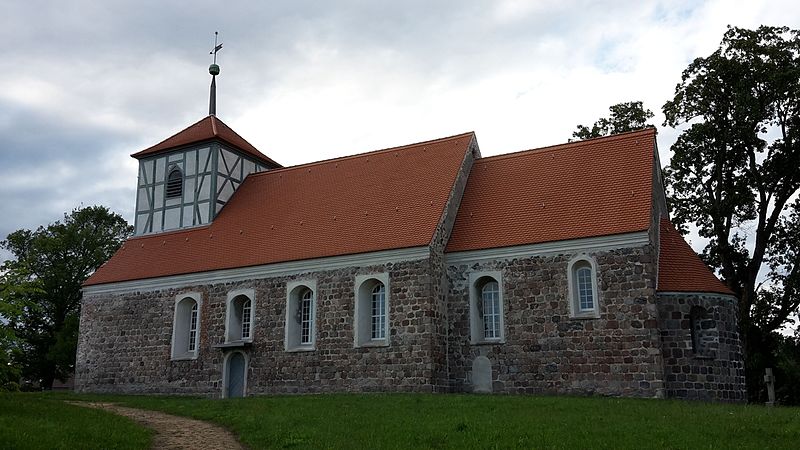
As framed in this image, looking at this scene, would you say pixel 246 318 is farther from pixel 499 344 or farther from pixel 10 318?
pixel 10 318

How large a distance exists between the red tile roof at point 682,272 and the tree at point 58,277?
1178 inches

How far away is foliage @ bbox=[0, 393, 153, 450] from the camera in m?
11.6

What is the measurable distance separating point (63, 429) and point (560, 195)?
1625 centimetres

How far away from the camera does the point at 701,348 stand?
67.6 feet

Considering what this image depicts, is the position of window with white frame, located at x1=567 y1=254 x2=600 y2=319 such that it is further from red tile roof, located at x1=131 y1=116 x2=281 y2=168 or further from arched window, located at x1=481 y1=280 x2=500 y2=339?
red tile roof, located at x1=131 y1=116 x2=281 y2=168

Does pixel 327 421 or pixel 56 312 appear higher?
pixel 56 312

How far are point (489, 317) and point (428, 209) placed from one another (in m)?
4.16

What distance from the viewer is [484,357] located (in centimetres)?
2225

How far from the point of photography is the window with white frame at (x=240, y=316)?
84.6 ft

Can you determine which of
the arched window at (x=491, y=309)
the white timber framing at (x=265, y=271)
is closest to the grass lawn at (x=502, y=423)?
the arched window at (x=491, y=309)

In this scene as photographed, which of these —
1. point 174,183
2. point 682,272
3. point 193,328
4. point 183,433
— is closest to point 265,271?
point 193,328

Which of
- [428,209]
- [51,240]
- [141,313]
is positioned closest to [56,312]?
[51,240]

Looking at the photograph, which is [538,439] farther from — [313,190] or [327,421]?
[313,190]

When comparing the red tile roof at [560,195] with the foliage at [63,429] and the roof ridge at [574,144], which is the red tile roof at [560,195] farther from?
the foliage at [63,429]
